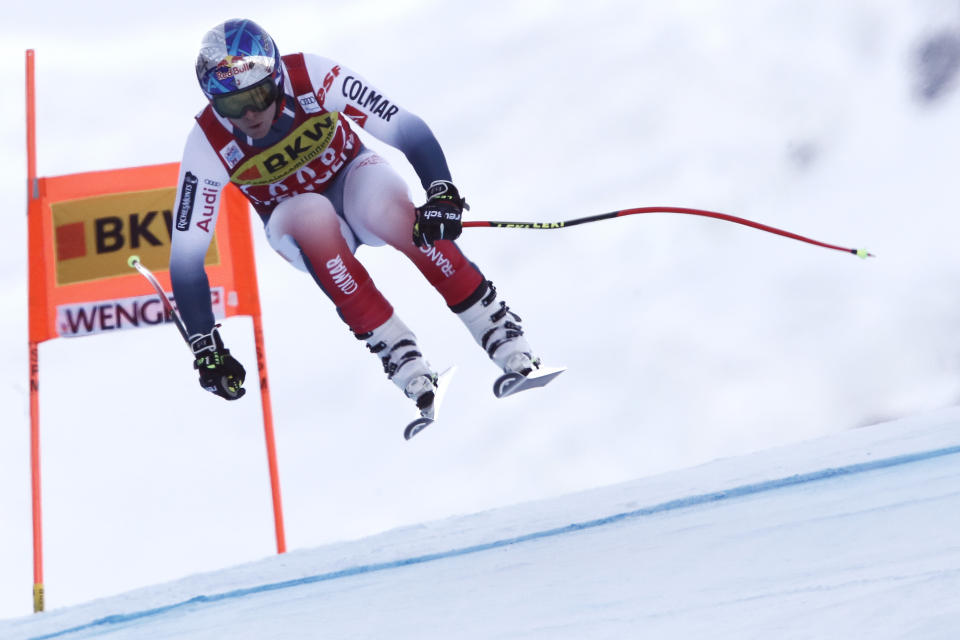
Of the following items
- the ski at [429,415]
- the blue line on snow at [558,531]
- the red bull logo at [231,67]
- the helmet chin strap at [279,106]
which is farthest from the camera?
the blue line on snow at [558,531]

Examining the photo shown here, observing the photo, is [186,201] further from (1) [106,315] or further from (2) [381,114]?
(1) [106,315]

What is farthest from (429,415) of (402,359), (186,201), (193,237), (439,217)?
(186,201)

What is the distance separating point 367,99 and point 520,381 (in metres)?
1.21

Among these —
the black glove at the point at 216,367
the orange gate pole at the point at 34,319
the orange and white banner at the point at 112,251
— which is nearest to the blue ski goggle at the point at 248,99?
the black glove at the point at 216,367

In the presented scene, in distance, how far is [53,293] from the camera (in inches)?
265

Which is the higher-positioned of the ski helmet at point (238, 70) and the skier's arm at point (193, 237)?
the ski helmet at point (238, 70)

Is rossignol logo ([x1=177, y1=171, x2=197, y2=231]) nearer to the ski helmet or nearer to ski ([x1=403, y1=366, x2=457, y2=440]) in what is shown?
the ski helmet

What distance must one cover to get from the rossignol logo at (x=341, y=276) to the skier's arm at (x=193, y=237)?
48 centimetres

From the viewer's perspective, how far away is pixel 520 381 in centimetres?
377

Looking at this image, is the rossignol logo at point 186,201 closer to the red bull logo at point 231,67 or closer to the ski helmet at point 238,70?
the ski helmet at point 238,70

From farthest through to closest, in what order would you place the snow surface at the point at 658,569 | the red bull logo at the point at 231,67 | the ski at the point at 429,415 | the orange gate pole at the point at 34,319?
the orange gate pole at the point at 34,319 < the ski at the point at 429,415 < the red bull logo at the point at 231,67 < the snow surface at the point at 658,569

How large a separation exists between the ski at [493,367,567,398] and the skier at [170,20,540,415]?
0.30 ft

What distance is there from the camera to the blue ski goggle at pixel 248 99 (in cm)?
356

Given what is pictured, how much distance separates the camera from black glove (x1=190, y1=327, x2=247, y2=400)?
12.3 feet
